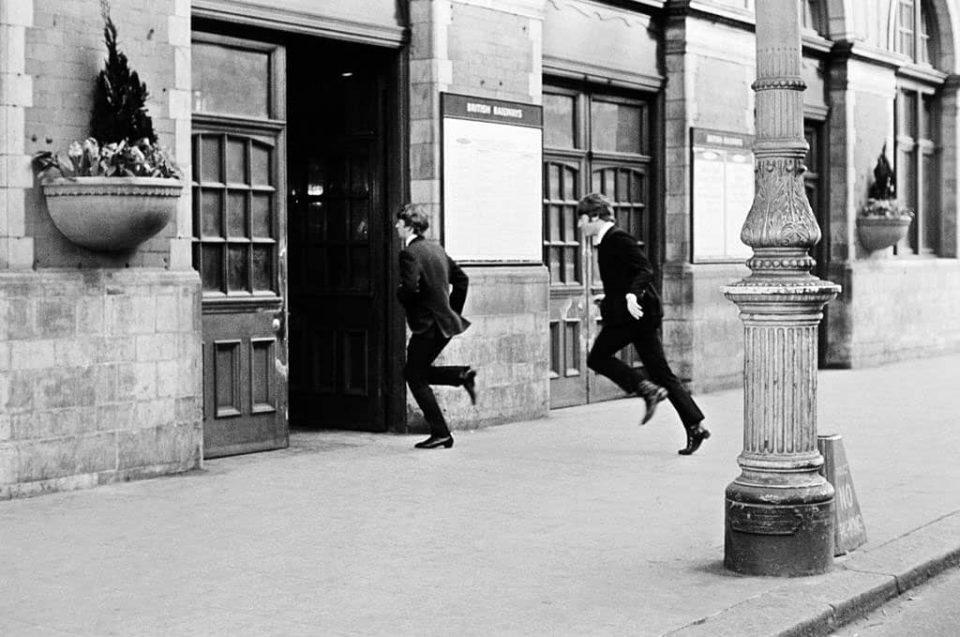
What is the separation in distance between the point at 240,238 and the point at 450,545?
14.3ft

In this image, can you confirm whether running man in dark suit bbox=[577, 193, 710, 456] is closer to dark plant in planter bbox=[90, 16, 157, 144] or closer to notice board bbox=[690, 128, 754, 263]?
dark plant in planter bbox=[90, 16, 157, 144]

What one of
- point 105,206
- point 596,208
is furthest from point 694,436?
point 105,206

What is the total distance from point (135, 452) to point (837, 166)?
1239 cm

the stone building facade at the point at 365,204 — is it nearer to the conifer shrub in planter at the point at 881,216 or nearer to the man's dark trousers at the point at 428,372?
the conifer shrub in planter at the point at 881,216

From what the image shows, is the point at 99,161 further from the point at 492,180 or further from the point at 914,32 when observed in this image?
the point at 914,32

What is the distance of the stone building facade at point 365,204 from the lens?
9812mm

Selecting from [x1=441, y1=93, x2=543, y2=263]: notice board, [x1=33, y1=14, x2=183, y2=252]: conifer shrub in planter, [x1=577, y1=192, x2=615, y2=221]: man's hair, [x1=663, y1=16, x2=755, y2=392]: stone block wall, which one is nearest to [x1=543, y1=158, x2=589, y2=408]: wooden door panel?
[x1=441, y1=93, x2=543, y2=263]: notice board

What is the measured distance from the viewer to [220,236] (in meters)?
11.5

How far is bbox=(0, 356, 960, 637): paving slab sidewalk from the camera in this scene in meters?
6.45

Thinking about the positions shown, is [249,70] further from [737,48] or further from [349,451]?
[737,48]

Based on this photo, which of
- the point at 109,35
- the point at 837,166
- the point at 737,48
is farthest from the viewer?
→ the point at 837,166

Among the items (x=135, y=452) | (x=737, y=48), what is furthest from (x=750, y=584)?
(x=737, y=48)

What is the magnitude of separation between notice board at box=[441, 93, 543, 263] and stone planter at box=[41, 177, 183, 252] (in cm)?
362

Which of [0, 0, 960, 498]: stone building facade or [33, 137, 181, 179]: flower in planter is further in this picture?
[0, 0, 960, 498]: stone building facade
